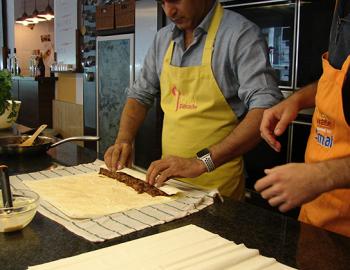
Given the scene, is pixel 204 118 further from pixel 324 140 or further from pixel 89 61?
pixel 89 61

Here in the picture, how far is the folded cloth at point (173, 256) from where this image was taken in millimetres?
774

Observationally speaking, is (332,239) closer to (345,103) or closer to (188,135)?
(345,103)

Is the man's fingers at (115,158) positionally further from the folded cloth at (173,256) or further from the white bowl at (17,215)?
the folded cloth at (173,256)

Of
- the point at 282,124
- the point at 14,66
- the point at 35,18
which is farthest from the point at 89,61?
the point at 282,124

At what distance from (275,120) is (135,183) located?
467mm

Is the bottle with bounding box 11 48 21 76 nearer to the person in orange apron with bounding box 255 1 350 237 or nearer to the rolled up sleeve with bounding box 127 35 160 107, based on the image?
the rolled up sleeve with bounding box 127 35 160 107

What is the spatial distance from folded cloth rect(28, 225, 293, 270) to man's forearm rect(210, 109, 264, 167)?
0.58 meters

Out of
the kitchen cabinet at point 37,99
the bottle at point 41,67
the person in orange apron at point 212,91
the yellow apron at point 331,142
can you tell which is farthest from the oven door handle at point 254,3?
the bottle at point 41,67

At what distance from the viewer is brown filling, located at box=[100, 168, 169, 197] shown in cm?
123

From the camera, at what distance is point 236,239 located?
930 millimetres

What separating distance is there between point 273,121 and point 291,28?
1165 mm

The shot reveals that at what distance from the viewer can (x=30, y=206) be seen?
3.24ft

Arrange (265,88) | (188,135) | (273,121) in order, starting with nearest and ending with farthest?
1. (273,121)
2. (265,88)
3. (188,135)

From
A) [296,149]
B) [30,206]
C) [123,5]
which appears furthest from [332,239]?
[123,5]
